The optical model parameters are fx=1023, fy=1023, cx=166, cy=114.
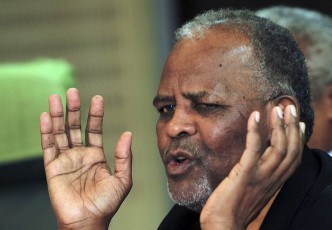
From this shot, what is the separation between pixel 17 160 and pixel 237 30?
3.58 metres

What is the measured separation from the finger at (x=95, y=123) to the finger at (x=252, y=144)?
0.84 metres

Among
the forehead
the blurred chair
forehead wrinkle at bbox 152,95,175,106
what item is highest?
the forehead

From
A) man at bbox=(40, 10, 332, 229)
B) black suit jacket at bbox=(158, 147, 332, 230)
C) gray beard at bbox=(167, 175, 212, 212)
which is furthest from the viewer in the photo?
gray beard at bbox=(167, 175, 212, 212)

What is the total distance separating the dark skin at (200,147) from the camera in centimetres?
354

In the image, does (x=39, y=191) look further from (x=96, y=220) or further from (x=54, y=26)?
(x=96, y=220)

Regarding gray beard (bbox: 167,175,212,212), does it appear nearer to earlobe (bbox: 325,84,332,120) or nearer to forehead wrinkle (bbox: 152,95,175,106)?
forehead wrinkle (bbox: 152,95,175,106)

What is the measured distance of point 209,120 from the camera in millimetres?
3873

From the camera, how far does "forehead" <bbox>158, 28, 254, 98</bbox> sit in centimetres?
388

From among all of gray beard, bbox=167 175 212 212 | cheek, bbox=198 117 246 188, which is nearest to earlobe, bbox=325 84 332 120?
cheek, bbox=198 117 246 188

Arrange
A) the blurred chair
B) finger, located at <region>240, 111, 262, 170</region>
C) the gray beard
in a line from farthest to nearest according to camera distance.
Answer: the blurred chair
the gray beard
finger, located at <region>240, 111, 262, 170</region>

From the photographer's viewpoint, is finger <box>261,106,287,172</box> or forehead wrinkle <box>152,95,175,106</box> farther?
forehead wrinkle <box>152,95,175,106</box>

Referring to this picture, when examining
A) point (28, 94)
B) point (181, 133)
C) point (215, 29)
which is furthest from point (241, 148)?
point (28, 94)

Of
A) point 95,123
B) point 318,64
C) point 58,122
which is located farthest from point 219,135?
point 318,64

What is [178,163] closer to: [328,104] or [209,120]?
[209,120]
